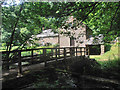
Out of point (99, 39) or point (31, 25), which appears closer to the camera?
point (99, 39)

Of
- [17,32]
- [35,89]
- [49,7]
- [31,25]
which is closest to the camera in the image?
[35,89]

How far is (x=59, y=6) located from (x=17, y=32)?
384cm

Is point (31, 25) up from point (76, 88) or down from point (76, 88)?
up

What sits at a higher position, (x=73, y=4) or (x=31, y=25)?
(x=73, y=4)

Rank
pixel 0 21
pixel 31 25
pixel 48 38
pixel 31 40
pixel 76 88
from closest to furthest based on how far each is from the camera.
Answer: pixel 76 88 → pixel 0 21 → pixel 31 25 → pixel 31 40 → pixel 48 38

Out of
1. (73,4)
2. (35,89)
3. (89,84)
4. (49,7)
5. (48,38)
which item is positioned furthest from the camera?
(48,38)

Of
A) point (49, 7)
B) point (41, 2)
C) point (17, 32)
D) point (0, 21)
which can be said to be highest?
point (41, 2)

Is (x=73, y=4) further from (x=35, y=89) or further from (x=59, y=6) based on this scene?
(x=35, y=89)

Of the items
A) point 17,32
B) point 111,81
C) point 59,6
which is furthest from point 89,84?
point 17,32

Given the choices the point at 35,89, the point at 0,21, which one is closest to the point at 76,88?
the point at 35,89

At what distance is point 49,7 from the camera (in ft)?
15.9

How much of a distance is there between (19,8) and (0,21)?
1.41m

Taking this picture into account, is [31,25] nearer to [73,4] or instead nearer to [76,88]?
[73,4]

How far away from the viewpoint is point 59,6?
488cm
